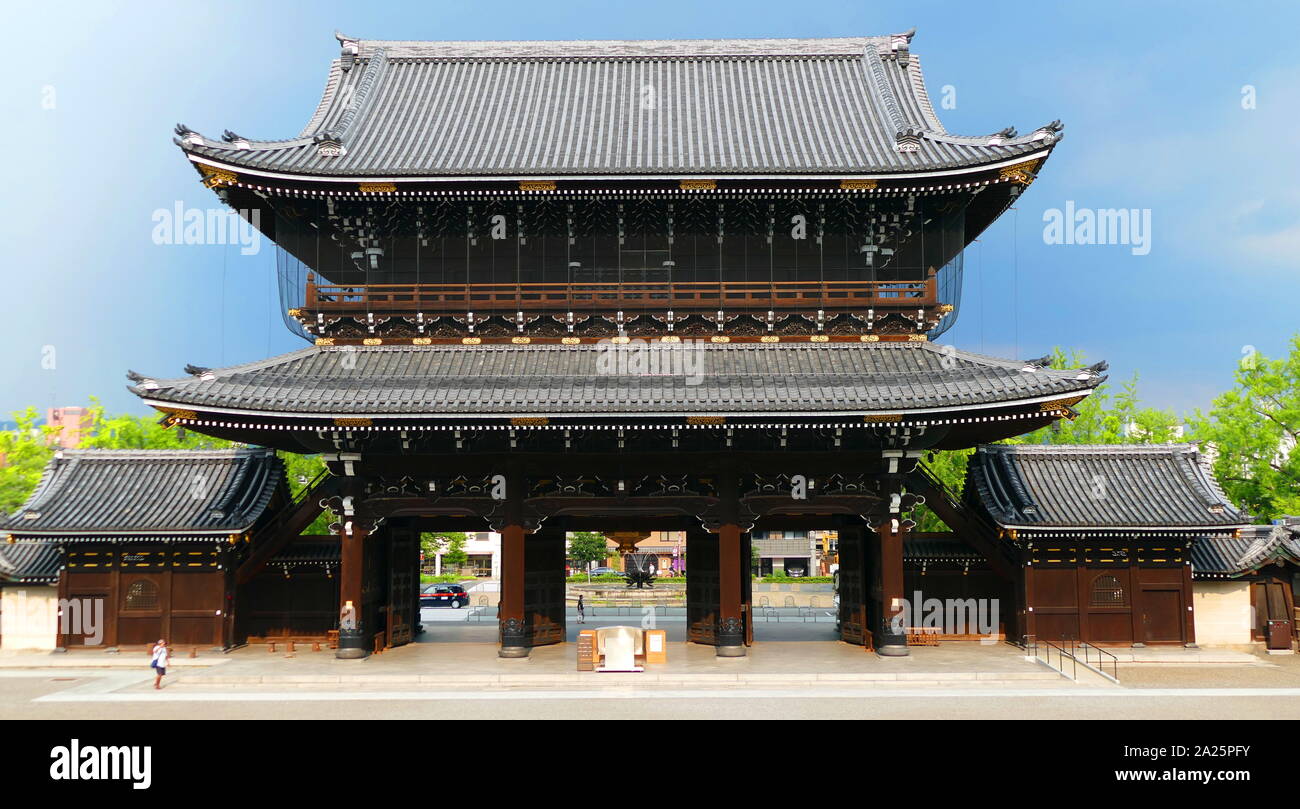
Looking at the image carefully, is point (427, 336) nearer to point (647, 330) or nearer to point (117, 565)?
point (647, 330)

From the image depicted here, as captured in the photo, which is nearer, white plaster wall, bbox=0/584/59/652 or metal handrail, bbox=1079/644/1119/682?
metal handrail, bbox=1079/644/1119/682

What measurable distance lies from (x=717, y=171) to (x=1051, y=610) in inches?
639

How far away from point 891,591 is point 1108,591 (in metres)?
7.72

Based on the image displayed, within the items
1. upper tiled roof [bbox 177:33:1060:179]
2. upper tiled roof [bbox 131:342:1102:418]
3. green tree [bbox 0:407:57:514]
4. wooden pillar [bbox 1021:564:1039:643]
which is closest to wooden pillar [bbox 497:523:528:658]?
upper tiled roof [bbox 131:342:1102:418]

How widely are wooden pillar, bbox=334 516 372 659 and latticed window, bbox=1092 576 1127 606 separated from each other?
21352 mm

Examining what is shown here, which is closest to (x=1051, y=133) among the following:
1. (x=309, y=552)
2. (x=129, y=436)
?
(x=309, y=552)

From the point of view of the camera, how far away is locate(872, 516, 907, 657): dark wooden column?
78.7 ft

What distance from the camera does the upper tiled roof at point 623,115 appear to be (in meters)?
24.3

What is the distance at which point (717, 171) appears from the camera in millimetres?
23250

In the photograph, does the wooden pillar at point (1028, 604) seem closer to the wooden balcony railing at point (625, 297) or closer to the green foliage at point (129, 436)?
the wooden balcony railing at point (625, 297)

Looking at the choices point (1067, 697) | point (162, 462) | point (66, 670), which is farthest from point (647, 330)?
point (66, 670)

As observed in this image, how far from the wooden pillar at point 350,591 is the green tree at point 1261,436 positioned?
37635mm

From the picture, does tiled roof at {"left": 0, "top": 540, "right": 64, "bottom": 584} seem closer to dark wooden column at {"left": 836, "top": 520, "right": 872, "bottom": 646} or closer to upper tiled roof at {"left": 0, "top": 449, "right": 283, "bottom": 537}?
→ upper tiled roof at {"left": 0, "top": 449, "right": 283, "bottom": 537}

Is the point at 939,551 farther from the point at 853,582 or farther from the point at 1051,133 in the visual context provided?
the point at 1051,133
